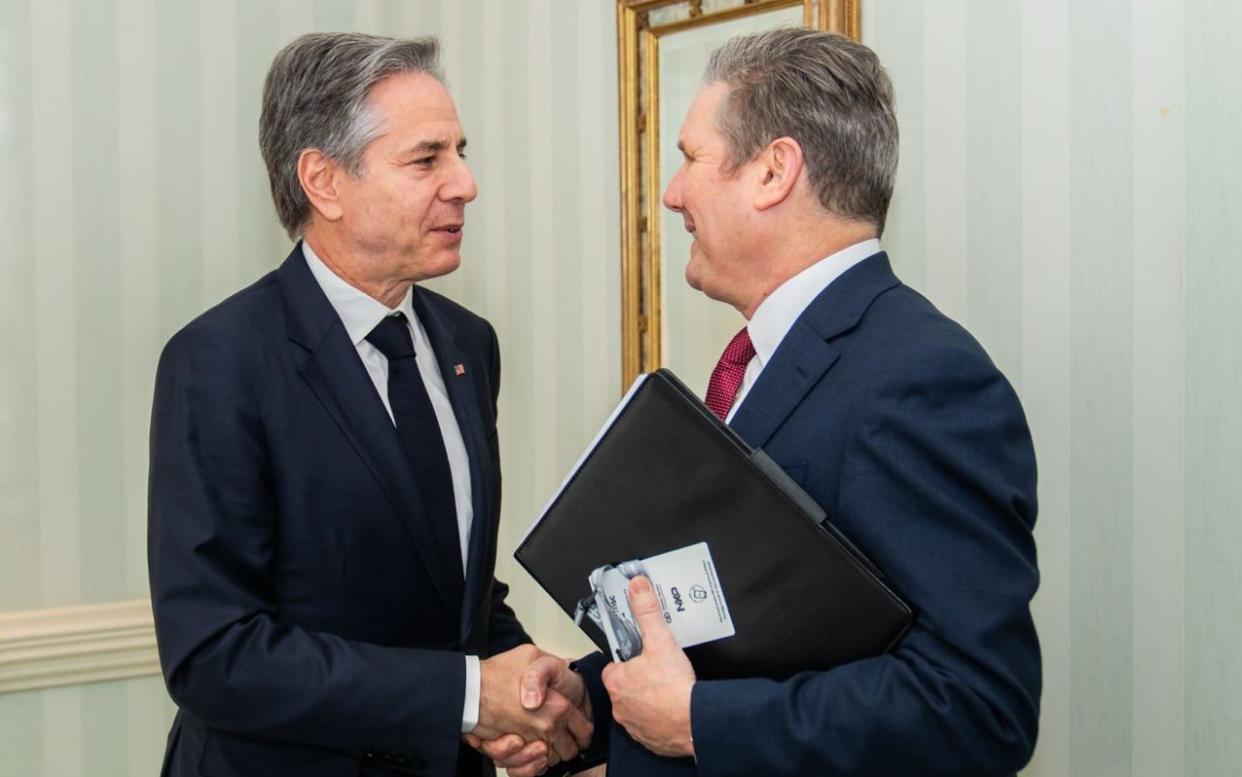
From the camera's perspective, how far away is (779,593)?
1309mm

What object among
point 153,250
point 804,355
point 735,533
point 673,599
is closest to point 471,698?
point 673,599

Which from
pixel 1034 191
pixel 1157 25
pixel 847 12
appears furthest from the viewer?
pixel 847 12

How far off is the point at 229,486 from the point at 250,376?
16 centimetres

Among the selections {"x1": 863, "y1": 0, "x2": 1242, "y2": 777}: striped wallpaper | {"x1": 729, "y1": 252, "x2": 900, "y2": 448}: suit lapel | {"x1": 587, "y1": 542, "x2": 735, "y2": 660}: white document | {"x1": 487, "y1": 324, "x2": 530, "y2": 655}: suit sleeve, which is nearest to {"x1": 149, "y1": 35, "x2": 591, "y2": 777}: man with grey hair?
{"x1": 487, "y1": 324, "x2": 530, "y2": 655}: suit sleeve

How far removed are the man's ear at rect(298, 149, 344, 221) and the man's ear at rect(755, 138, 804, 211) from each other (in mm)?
682

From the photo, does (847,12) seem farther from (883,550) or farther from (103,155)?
(103,155)

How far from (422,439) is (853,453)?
739mm

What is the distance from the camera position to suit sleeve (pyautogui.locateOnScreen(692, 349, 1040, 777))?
1.23 m

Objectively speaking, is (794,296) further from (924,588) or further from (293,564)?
(293,564)

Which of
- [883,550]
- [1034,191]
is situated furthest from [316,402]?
[1034,191]

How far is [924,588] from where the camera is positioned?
1.25 metres

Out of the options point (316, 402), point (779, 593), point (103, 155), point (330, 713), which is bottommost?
point (330, 713)

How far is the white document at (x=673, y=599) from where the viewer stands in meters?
1.35

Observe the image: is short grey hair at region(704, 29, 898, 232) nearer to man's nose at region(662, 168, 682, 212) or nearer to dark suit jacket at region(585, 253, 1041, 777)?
man's nose at region(662, 168, 682, 212)
